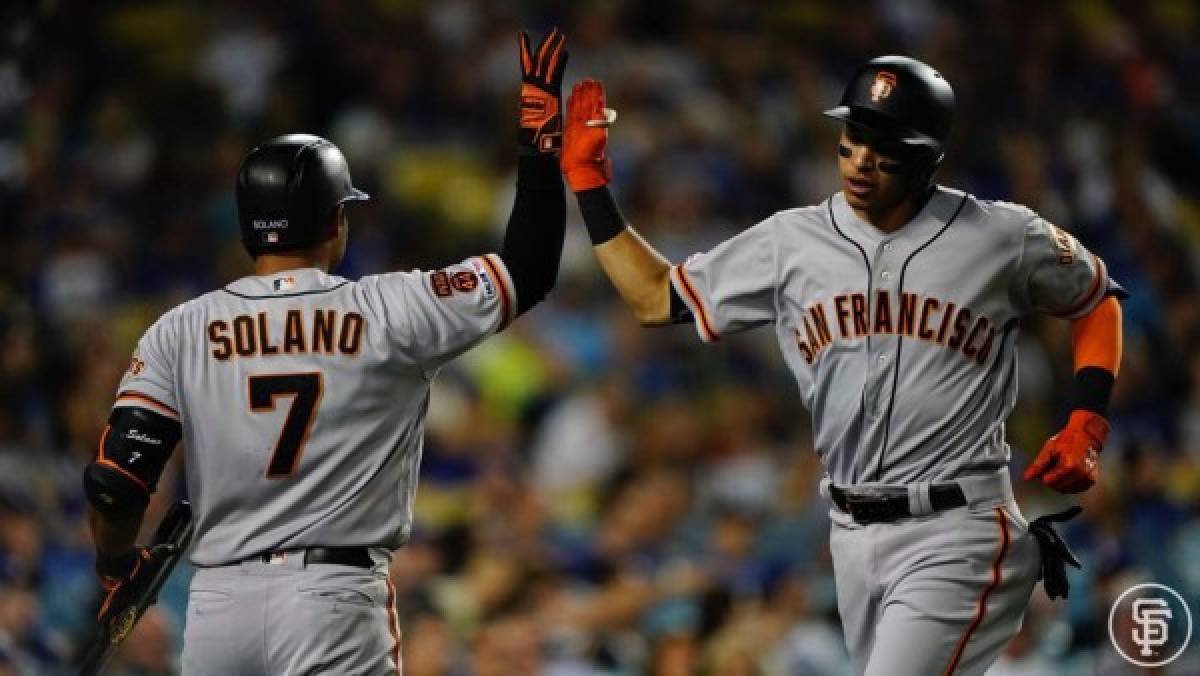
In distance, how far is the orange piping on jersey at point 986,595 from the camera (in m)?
3.81

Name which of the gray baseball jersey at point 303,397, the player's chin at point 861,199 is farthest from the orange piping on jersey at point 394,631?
the player's chin at point 861,199

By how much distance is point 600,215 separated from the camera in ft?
13.9

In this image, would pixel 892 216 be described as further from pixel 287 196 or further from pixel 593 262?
pixel 593 262

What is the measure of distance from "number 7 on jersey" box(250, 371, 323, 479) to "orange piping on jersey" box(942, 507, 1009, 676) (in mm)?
1401

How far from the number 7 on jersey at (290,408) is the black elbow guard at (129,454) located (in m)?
0.25

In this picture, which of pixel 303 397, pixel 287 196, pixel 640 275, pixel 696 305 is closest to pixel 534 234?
pixel 640 275

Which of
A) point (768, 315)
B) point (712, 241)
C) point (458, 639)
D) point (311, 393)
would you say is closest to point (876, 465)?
point (768, 315)

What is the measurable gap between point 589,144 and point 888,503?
3.55 feet

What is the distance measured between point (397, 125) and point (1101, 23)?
162 inches

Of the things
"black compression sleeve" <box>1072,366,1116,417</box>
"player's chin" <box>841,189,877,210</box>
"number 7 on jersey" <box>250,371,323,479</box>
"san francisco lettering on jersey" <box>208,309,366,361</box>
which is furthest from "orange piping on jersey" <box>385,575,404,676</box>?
"black compression sleeve" <box>1072,366,1116,417</box>

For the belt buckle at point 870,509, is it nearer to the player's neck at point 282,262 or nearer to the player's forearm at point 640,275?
the player's forearm at point 640,275

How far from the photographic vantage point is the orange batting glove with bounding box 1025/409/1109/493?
12.7 ft

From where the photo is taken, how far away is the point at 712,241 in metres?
9.01

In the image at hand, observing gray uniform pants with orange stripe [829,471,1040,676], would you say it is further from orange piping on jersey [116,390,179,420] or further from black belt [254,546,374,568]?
orange piping on jersey [116,390,179,420]
